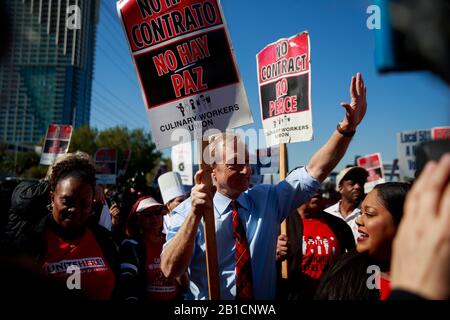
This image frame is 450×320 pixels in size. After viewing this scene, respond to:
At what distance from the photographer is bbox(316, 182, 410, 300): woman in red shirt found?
7.17ft

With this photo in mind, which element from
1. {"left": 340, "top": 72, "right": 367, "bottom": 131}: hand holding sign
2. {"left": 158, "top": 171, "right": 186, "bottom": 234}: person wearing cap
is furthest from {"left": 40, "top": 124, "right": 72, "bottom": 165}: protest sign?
{"left": 340, "top": 72, "right": 367, "bottom": 131}: hand holding sign

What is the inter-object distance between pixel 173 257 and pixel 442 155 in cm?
184

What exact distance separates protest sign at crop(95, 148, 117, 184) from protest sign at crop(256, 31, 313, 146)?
7.96 metres

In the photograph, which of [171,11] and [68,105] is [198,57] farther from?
[68,105]

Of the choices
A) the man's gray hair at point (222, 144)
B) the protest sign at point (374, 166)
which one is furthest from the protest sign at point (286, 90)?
the protest sign at point (374, 166)

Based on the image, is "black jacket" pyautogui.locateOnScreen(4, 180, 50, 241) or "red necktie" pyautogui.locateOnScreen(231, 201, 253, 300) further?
"black jacket" pyautogui.locateOnScreen(4, 180, 50, 241)

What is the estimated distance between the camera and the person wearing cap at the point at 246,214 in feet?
8.71

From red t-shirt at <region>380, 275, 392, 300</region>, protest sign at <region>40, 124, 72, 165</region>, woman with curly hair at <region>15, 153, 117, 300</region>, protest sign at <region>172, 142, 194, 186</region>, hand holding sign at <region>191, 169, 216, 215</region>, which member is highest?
protest sign at <region>40, 124, 72, 165</region>

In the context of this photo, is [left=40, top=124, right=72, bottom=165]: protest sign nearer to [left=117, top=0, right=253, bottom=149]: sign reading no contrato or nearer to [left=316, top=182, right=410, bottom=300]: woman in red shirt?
[left=117, top=0, right=253, bottom=149]: sign reading no contrato

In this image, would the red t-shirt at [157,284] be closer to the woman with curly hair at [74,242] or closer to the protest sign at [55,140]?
the woman with curly hair at [74,242]

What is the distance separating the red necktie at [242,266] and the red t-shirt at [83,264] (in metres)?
0.77

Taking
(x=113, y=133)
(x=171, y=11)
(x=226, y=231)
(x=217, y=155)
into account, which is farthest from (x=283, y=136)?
(x=113, y=133)

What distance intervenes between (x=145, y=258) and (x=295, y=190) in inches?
61.3
